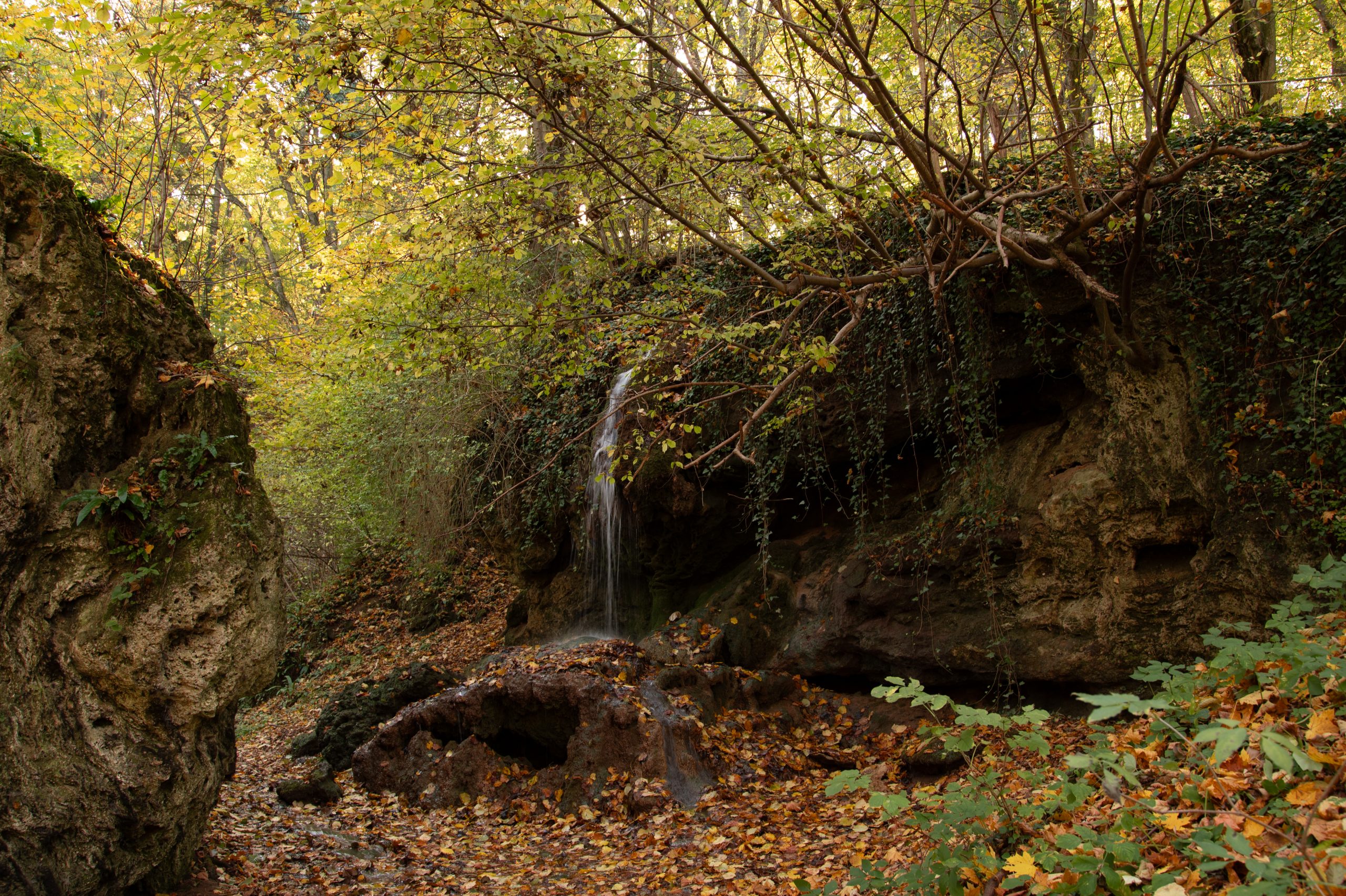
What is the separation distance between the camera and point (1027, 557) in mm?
6801

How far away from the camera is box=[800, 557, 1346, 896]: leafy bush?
6.86 feet

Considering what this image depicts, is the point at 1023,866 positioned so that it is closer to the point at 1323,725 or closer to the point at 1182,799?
the point at 1182,799

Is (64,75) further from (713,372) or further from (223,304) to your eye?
(713,372)

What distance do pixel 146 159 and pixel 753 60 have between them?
671 centimetres

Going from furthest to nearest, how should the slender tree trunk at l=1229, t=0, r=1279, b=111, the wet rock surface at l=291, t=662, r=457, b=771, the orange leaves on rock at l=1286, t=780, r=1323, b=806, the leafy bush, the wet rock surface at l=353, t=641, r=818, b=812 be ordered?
the wet rock surface at l=291, t=662, r=457, b=771 < the slender tree trunk at l=1229, t=0, r=1279, b=111 < the wet rock surface at l=353, t=641, r=818, b=812 < the orange leaves on rock at l=1286, t=780, r=1323, b=806 < the leafy bush

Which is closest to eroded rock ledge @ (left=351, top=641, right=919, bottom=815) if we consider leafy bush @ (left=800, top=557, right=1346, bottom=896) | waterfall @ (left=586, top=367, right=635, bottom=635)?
waterfall @ (left=586, top=367, right=635, bottom=635)

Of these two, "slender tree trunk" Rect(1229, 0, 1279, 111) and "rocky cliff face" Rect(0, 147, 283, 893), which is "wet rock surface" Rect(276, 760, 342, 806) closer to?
"rocky cliff face" Rect(0, 147, 283, 893)

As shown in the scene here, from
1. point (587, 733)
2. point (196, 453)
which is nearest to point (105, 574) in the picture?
point (196, 453)

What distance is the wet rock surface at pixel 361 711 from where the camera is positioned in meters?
7.93

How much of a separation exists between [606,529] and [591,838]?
4.49 metres

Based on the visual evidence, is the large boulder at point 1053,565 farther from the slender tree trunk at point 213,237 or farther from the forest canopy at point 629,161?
the slender tree trunk at point 213,237

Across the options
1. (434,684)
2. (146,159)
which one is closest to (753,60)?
(146,159)

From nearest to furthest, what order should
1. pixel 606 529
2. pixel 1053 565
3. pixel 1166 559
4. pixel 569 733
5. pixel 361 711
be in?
pixel 1166 559
pixel 1053 565
pixel 569 733
pixel 361 711
pixel 606 529

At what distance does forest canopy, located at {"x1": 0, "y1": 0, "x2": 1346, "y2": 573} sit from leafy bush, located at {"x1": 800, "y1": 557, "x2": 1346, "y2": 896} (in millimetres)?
2334
